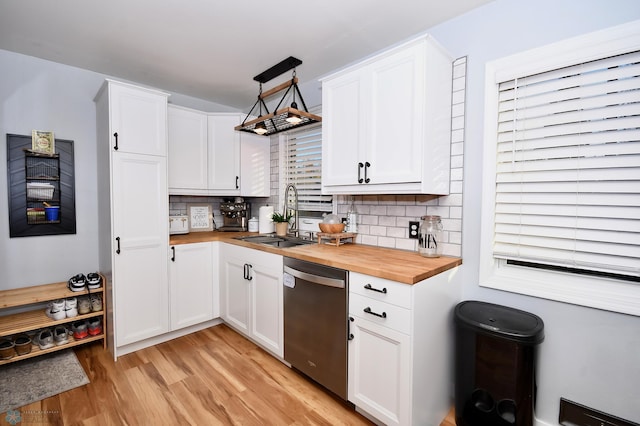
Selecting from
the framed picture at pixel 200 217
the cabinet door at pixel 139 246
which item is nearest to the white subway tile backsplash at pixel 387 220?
the cabinet door at pixel 139 246

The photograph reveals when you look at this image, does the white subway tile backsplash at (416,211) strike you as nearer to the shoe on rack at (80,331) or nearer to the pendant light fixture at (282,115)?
the pendant light fixture at (282,115)

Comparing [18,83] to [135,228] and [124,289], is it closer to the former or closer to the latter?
[135,228]

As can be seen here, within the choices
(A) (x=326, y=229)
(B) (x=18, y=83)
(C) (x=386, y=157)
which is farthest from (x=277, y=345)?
(B) (x=18, y=83)

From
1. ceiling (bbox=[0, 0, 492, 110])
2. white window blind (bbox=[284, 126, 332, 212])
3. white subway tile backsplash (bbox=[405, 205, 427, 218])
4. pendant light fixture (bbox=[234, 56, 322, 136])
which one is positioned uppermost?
ceiling (bbox=[0, 0, 492, 110])

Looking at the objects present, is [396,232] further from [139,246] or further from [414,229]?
[139,246]

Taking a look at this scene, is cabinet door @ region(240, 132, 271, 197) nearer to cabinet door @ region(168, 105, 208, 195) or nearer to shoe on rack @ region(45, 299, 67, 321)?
cabinet door @ region(168, 105, 208, 195)

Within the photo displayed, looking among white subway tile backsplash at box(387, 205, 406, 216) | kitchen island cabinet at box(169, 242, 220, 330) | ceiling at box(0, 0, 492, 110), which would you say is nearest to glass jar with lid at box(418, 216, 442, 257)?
white subway tile backsplash at box(387, 205, 406, 216)

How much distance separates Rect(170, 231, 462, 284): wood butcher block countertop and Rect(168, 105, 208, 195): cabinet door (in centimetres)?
110

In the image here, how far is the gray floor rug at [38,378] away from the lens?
195 centimetres

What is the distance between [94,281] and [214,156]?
1.63 metres

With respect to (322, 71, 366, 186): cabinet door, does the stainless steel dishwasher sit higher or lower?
lower

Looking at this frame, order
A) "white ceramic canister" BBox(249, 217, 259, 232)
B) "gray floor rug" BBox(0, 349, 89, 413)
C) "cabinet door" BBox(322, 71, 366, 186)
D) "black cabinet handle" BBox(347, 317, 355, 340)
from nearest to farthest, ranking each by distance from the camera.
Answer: "black cabinet handle" BBox(347, 317, 355, 340)
"gray floor rug" BBox(0, 349, 89, 413)
"cabinet door" BBox(322, 71, 366, 186)
"white ceramic canister" BBox(249, 217, 259, 232)

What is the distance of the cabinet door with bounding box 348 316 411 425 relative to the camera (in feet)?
5.02

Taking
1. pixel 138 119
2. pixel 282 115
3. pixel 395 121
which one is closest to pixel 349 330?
pixel 395 121
